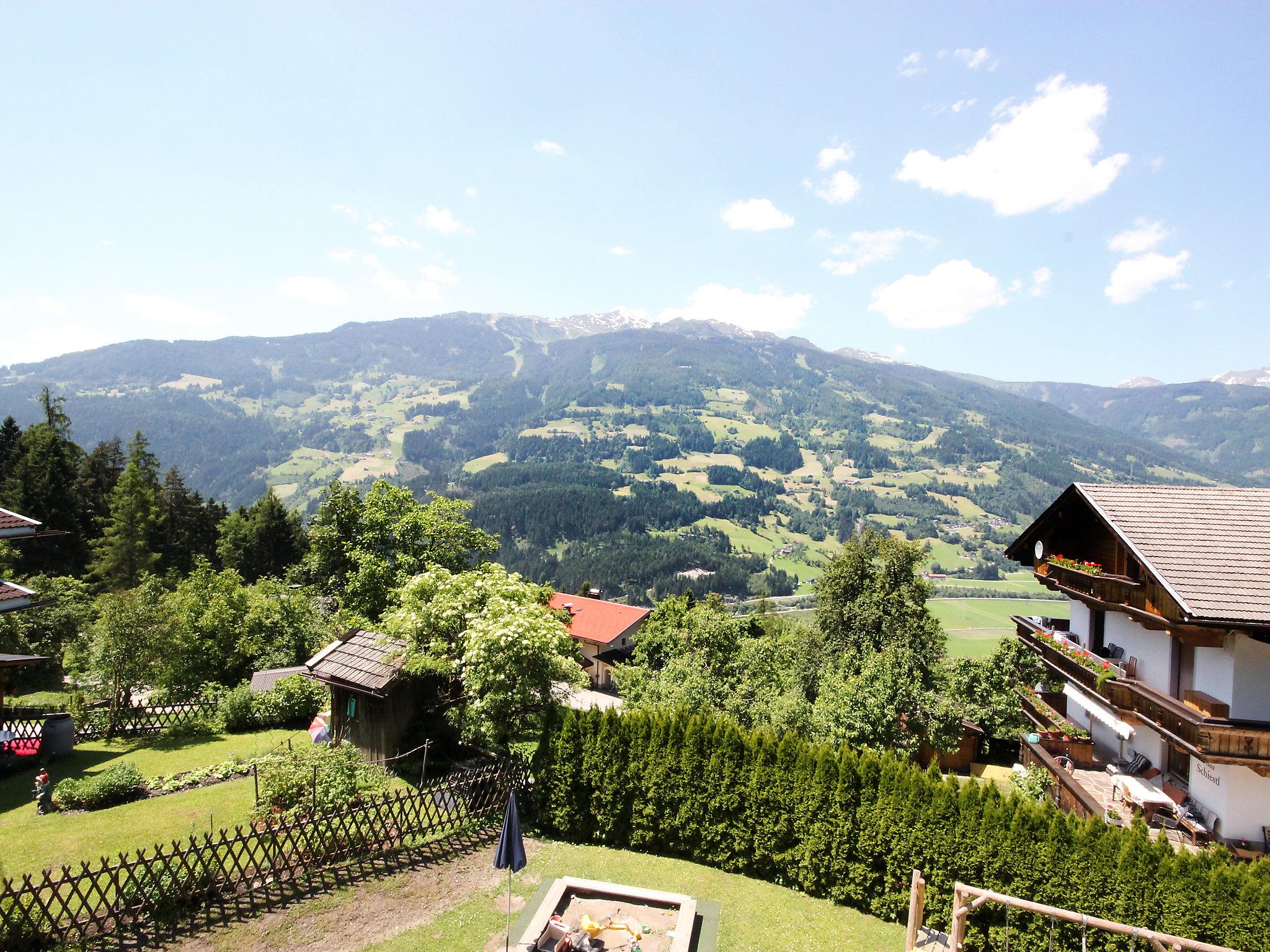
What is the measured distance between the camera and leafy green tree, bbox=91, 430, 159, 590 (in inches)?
1834

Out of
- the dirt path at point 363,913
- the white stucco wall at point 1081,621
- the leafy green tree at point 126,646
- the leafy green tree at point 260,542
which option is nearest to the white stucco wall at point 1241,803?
the white stucco wall at point 1081,621

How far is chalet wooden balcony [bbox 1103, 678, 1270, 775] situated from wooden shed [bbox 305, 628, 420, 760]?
1893 centimetres

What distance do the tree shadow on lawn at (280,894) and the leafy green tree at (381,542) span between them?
14347 mm

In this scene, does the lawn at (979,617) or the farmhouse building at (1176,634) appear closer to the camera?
the farmhouse building at (1176,634)

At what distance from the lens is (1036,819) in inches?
489

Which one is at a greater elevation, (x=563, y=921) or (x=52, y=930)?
(x=52, y=930)

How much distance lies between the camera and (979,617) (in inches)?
5315

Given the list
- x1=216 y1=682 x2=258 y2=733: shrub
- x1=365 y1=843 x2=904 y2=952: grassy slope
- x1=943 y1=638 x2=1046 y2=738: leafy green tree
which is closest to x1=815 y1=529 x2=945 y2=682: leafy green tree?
x1=943 y1=638 x2=1046 y2=738: leafy green tree

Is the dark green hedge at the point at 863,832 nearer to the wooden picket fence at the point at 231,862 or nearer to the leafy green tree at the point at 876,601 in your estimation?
the wooden picket fence at the point at 231,862

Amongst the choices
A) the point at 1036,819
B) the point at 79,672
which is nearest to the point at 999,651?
the point at 1036,819

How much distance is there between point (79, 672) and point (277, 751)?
17.5 metres

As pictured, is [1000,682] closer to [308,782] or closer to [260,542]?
[308,782]

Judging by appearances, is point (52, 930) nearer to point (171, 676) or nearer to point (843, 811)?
point (843, 811)

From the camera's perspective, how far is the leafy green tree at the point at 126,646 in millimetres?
23078
